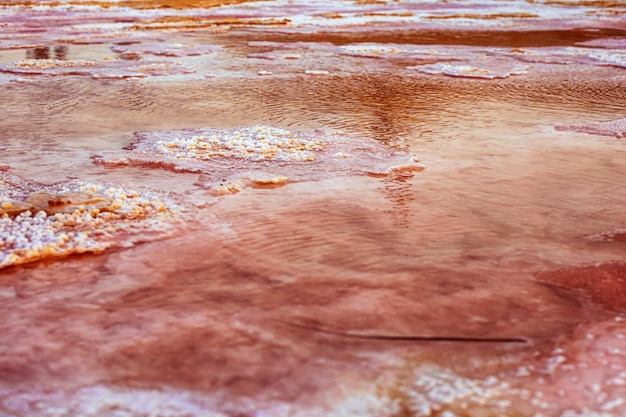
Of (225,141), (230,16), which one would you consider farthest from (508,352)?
(230,16)

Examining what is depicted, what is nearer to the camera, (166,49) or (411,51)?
(166,49)

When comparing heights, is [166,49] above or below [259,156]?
above

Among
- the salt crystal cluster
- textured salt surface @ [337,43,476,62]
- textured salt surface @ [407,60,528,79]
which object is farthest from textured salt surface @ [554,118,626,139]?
textured salt surface @ [337,43,476,62]

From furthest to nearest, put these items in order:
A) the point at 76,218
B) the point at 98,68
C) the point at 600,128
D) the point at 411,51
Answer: the point at 411,51, the point at 98,68, the point at 600,128, the point at 76,218

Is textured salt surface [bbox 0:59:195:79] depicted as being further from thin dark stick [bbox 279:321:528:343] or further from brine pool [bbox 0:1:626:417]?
thin dark stick [bbox 279:321:528:343]

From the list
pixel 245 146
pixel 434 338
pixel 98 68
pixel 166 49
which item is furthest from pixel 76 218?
pixel 166 49

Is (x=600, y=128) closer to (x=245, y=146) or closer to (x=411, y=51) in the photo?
(x=245, y=146)
